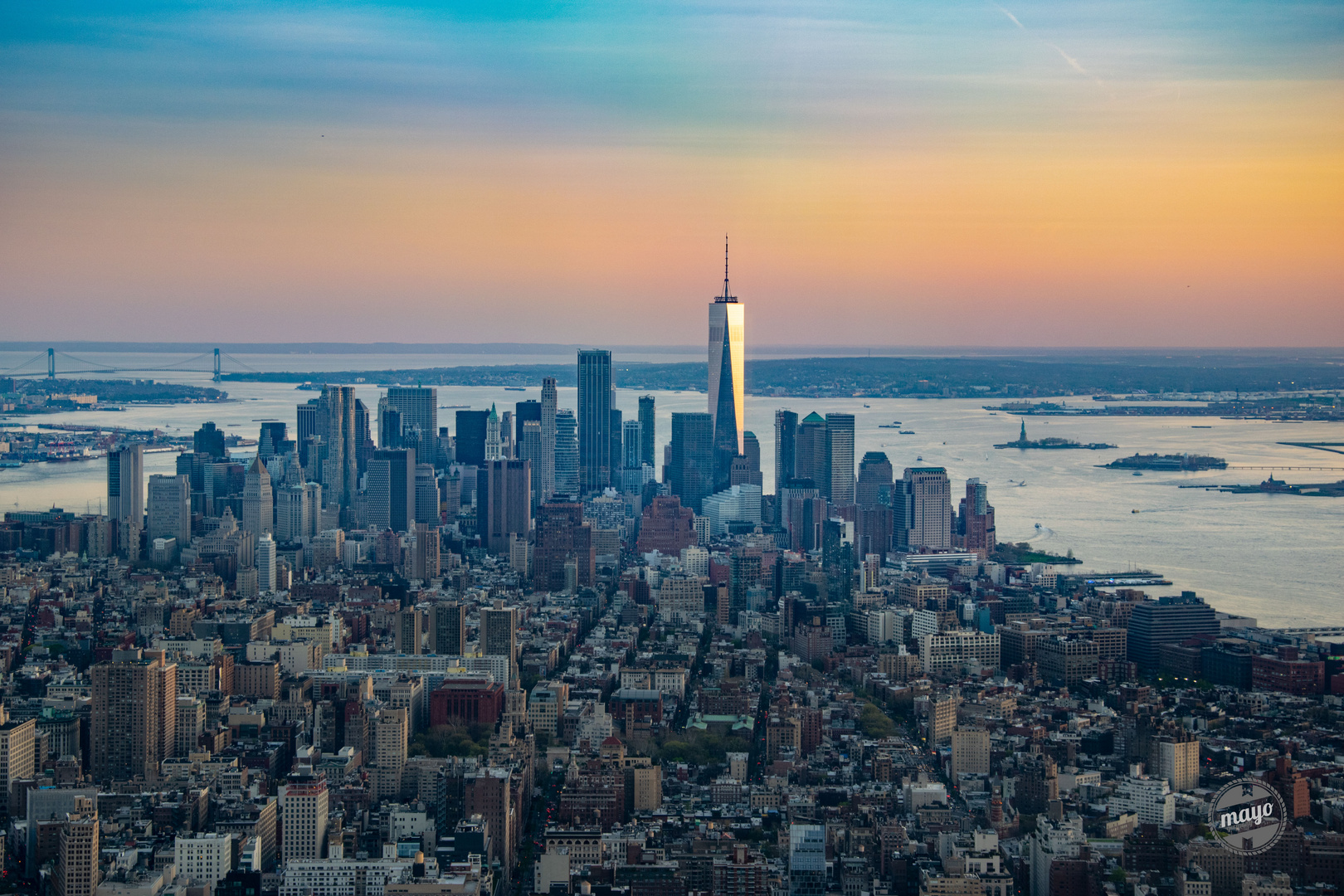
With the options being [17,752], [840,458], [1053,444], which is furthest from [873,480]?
[17,752]

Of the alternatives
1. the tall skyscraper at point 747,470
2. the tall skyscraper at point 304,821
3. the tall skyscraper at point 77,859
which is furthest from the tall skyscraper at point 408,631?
the tall skyscraper at point 747,470

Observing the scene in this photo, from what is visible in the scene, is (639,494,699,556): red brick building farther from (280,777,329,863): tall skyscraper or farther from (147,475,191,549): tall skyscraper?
(280,777,329,863): tall skyscraper

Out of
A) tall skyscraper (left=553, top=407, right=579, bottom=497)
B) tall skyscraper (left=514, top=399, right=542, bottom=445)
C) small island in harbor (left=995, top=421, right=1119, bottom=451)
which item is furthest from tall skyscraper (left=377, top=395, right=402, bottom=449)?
small island in harbor (left=995, top=421, right=1119, bottom=451)

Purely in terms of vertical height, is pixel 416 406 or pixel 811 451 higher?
pixel 416 406

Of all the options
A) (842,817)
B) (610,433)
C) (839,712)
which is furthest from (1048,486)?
(842,817)

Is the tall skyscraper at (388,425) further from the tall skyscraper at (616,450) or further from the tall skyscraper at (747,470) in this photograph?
the tall skyscraper at (747,470)

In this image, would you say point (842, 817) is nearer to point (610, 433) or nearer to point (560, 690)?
point (560, 690)

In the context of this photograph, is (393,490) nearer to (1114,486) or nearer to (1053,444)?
(1114,486)
